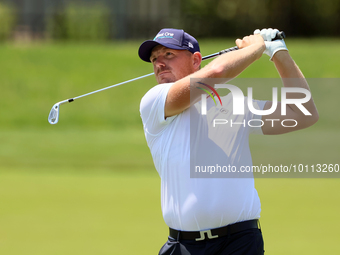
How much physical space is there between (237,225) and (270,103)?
86cm

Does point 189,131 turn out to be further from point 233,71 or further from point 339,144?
Answer: point 339,144

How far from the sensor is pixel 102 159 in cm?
1562

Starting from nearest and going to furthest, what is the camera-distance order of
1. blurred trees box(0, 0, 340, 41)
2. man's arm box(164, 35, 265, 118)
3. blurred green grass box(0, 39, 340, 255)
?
1. man's arm box(164, 35, 265, 118)
2. blurred green grass box(0, 39, 340, 255)
3. blurred trees box(0, 0, 340, 41)

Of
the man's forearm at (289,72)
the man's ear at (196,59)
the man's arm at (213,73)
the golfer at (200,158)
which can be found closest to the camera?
the man's arm at (213,73)

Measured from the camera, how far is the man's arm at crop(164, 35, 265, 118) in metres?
3.18

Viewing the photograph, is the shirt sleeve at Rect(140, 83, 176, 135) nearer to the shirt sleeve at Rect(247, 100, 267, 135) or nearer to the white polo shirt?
the white polo shirt

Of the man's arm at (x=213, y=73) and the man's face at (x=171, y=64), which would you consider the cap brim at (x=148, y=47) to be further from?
the man's arm at (x=213, y=73)

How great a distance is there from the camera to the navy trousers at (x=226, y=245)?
341 cm

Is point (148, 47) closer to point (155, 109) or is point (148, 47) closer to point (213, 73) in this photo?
point (155, 109)

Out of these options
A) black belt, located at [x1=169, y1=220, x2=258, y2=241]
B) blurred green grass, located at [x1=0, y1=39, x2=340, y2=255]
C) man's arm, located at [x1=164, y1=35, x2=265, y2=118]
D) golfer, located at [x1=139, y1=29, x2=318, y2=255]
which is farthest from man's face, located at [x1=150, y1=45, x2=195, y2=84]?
blurred green grass, located at [x1=0, y1=39, x2=340, y2=255]

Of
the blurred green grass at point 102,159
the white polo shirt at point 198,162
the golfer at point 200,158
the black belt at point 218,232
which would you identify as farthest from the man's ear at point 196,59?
the blurred green grass at point 102,159

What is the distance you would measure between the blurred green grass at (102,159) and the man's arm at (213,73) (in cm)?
377

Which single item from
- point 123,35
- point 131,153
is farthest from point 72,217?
point 123,35

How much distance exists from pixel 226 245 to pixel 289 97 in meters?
1.06
